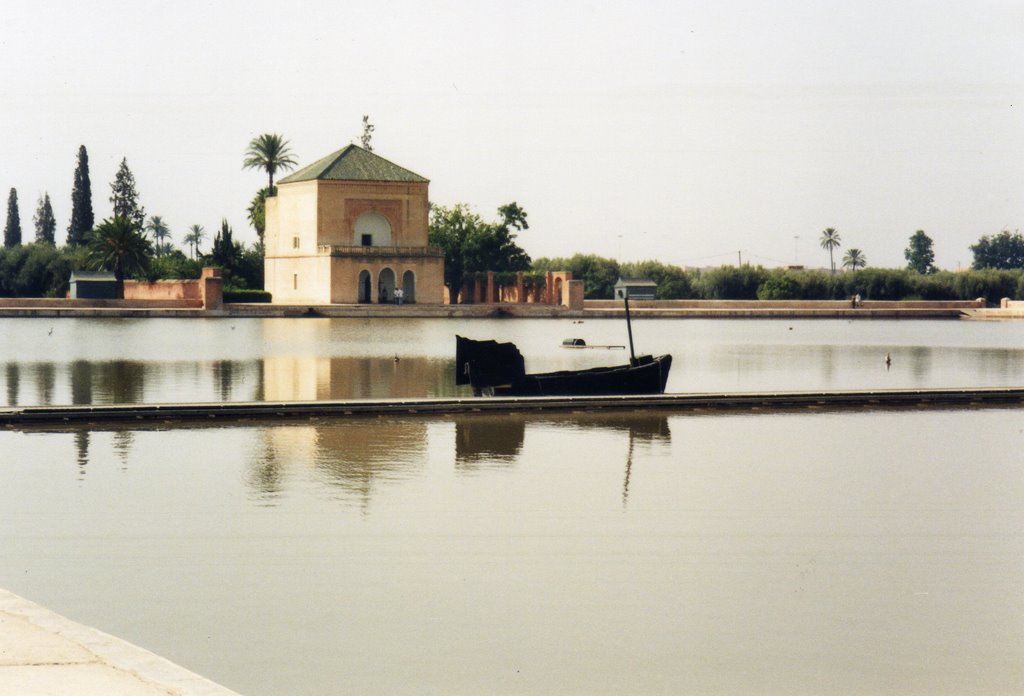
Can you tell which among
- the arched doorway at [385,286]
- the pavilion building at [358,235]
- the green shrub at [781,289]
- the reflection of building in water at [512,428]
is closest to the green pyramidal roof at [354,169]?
the pavilion building at [358,235]

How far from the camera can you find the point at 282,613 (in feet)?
26.4

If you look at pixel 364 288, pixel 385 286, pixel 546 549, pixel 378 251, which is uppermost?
pixel 378 251

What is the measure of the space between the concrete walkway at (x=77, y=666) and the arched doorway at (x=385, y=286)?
205 ft

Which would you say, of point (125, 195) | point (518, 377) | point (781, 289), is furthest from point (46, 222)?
point (518, 377)

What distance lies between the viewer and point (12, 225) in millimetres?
82688

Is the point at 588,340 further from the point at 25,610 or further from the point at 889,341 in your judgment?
the point at 25,610

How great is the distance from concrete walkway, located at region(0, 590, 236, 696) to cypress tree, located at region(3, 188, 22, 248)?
80874 millimetres

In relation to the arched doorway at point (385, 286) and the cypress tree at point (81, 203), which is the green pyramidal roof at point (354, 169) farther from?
the cypress tree at point (81, 203)

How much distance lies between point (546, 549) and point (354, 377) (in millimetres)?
17546

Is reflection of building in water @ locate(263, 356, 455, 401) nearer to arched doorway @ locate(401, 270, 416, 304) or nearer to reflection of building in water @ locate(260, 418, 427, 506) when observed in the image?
reflection of building in water @ locate(260, 418, 427, 506)

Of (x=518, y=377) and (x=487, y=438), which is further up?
(x=518, y=377)

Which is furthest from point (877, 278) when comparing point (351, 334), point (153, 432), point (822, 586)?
point (822, 586)

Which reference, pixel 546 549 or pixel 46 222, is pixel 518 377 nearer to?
pixel 546 549

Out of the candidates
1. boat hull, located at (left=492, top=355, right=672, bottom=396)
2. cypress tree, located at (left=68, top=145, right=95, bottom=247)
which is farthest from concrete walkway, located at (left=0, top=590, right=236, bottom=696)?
cypress tree, located at (left=68, top=145, right=95, bottom=247)
